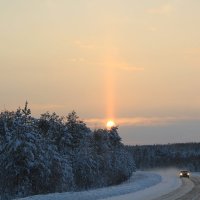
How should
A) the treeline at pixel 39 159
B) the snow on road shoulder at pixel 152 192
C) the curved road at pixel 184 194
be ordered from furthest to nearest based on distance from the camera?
the treeline at pixel 39 159, the snow on road shoulder at pixel 152 192, the curved road at pixel 184 194

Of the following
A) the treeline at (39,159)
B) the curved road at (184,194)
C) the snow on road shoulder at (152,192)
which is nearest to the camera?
the curved road at (184,194)

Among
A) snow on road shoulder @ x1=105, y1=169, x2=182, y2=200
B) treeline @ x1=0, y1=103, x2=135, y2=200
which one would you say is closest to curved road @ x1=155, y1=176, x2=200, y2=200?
snow on road shoulder @ x1=105, y1=169, x2=182, y2=200

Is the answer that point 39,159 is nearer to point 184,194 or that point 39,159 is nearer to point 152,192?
point 152,192

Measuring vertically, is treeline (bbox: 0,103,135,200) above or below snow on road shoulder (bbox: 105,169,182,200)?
above

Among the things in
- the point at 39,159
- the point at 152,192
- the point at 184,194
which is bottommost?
the point at 184,194

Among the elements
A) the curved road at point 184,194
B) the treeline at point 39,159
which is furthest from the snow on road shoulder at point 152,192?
the treeline at point 39,159

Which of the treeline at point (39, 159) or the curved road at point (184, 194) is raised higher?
the treeline at point (39, 159)

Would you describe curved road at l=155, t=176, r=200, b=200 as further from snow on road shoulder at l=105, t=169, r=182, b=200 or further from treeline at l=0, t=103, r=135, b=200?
treeline at l=0, t=103, r=135, b=200

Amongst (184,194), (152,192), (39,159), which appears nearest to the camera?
(184,194)

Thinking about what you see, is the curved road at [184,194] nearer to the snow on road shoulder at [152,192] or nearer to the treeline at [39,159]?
the snow on road shoulder at [152,192]

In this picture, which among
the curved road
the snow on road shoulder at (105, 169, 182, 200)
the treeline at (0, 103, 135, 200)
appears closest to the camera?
the curved road

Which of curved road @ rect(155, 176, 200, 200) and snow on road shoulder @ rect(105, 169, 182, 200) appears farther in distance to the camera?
snow on road shoulder @ rect(105, 169, 182, 200)

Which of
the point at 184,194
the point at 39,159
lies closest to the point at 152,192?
the point at 184,194

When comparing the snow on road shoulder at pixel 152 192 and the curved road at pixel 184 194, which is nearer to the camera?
the curved road at pixel 184 194
